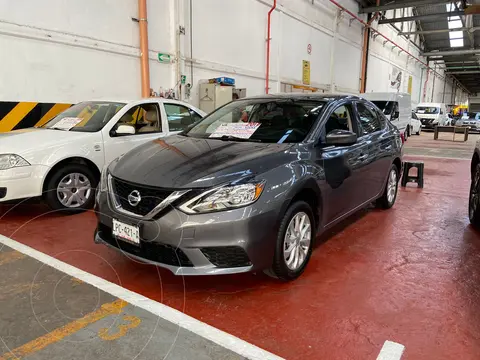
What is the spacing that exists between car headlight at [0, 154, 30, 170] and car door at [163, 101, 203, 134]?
1.90m

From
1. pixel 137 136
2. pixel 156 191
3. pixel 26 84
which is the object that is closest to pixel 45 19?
pixel 26 84

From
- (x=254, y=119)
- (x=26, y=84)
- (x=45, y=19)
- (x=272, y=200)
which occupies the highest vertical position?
(x=45, y=19)

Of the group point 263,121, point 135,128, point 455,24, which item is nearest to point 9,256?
point 135,128

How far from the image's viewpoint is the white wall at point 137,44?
607 centimetres

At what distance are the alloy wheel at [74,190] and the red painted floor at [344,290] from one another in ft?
0.63

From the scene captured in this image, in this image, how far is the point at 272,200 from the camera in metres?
2.45

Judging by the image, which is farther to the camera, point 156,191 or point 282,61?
point 282,61

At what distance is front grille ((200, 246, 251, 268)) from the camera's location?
2341mm

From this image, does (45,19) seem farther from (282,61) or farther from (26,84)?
(282,61)

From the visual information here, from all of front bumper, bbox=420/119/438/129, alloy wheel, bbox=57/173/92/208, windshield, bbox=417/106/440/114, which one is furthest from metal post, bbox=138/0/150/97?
windshield, bbox=417/106/440/114

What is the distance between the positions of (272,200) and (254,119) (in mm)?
1243

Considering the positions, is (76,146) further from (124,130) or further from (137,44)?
(137,44)

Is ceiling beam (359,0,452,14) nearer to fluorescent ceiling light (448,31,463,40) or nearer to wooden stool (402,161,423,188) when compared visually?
fluorescent ceiling light (448,31,463,40)

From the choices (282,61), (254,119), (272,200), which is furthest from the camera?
(282,61)
